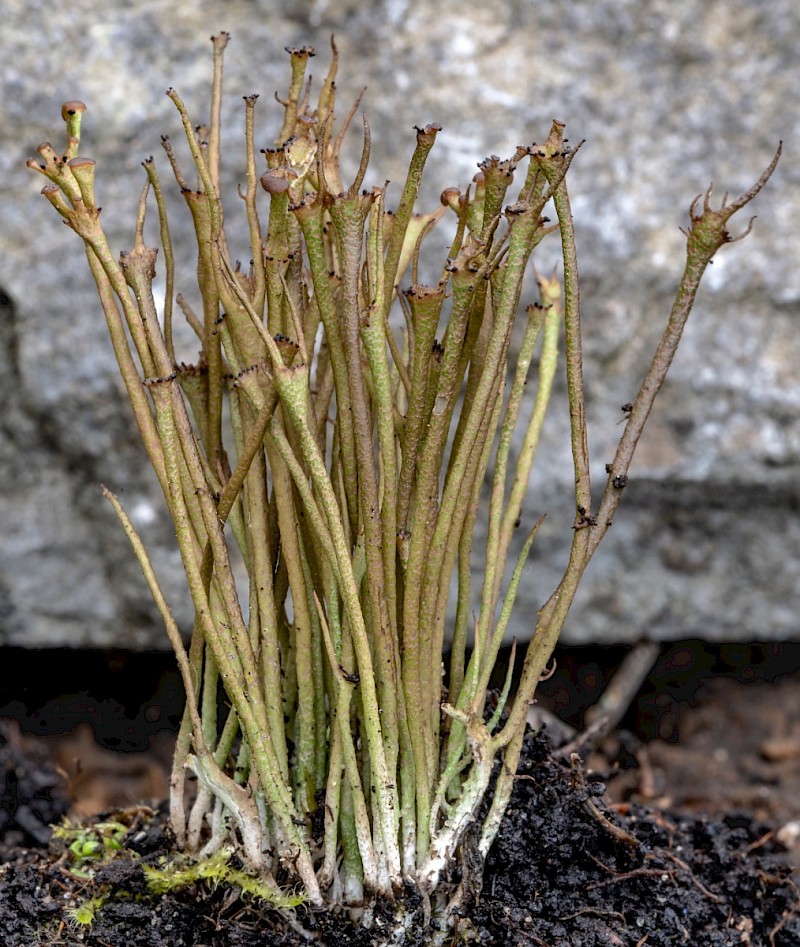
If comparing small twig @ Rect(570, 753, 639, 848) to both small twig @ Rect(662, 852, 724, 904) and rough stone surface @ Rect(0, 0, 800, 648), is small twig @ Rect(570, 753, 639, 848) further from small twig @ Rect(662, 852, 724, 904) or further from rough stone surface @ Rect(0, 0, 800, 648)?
rough stone surface @ Rect(0, 0, 800, 648)

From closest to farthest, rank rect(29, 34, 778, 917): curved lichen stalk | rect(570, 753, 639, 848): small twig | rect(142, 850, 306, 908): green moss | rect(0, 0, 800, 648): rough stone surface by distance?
rect(29, 34, 778, 917): curved lichen stalk, rect(142, 850, 306, 908): green moss, rect(570, 753, 639, 848): small twig, rect(0, 0, 800, 648): rough stone surface

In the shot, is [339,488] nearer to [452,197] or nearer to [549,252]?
[452,197]

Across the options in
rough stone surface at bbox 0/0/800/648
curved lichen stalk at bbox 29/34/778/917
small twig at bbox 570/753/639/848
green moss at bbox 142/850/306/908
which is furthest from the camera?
rough stone surface at bbox 0/0/800/648

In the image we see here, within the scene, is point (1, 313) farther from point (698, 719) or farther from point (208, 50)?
point (698, 719)

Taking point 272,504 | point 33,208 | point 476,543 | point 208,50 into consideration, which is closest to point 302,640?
point 272,504

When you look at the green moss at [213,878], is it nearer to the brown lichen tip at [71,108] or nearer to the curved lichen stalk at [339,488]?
the curved lichen stalk at [339,488]

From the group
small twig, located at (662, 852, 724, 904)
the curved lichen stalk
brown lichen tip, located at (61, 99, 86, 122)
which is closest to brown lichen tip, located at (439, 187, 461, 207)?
the curved lichen stalk

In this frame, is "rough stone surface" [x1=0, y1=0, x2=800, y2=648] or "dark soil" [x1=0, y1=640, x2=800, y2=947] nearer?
"dark soil" [x1=0, y1=640, x2=800, y2=947]
